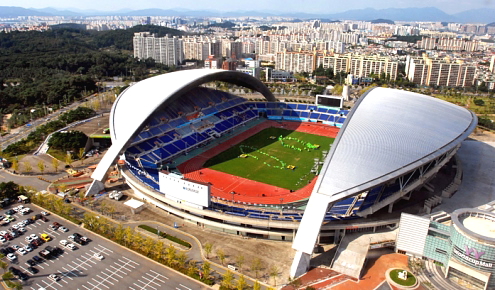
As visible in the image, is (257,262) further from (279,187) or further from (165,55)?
(165,55)

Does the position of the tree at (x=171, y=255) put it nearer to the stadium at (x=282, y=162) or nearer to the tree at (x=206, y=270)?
the tree at (x=206, y=270)

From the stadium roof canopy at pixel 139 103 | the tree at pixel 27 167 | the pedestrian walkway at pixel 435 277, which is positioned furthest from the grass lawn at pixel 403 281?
the tree at pixel 27 167

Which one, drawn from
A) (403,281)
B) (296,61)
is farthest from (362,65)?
(403,281)

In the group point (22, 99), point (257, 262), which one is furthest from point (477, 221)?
point (22, 99)

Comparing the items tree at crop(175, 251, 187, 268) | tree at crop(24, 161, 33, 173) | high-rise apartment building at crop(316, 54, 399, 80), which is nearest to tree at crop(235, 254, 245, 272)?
tree at crop(175, 251, 187, 268)

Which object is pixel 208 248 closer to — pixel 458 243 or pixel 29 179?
pixel 458 243
